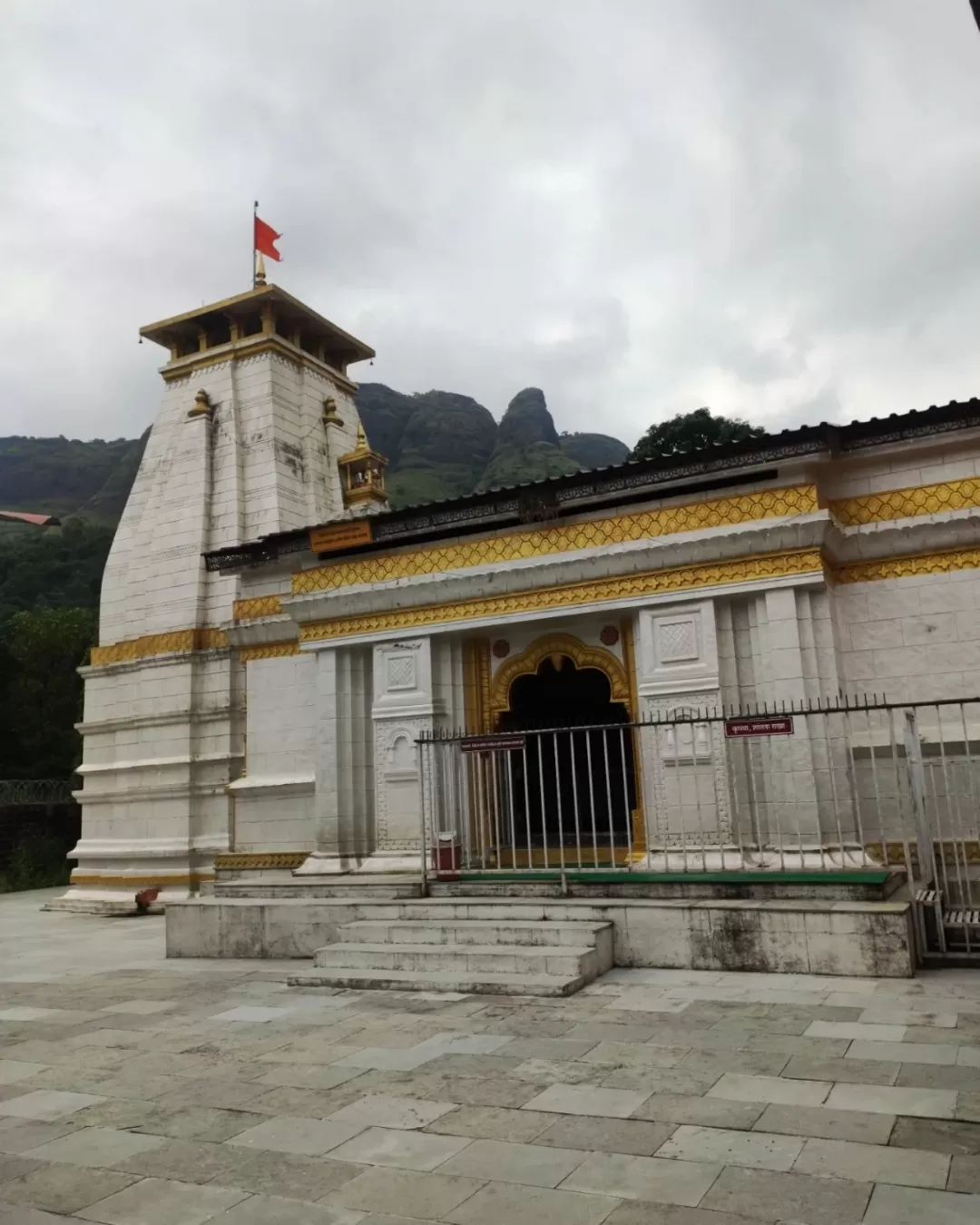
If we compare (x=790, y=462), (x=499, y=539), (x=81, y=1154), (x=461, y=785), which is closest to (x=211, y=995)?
(x=81, y=1154)

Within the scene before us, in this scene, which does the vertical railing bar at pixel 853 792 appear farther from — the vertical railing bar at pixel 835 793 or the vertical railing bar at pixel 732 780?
the vertical railing bar at pixel 732 780

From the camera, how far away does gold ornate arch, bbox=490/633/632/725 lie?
→ 1157cm

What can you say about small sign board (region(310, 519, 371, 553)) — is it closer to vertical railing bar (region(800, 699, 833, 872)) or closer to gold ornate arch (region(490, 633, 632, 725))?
gold ornate arch (region(490, 633, 632, 725))

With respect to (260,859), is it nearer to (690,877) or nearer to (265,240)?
(690,877)

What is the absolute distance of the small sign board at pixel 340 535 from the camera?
41.5ft

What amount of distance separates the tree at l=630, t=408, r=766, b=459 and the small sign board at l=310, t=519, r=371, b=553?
18980 mm

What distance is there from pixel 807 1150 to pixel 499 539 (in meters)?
8.62

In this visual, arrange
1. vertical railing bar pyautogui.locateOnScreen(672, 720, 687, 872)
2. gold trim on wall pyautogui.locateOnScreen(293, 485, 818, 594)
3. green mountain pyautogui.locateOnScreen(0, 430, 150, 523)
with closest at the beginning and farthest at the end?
vertical railing bar pyautogui.locateOnScreen(672, 720, 687, 872)
gold trim on wall pyautogui.locateOnScreen(293, 485, 818, 594)
green mountain pyautogui.locateOnScreen(0, 430, 150, 523)

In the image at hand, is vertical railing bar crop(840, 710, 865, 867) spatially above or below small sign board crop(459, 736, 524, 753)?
below

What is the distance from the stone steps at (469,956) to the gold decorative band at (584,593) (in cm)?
396

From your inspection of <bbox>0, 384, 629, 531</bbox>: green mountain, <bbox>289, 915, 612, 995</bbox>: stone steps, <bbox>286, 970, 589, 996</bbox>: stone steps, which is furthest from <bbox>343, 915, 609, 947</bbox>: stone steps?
<bbox>0, 384, 629, 531</bbox>: green mountain

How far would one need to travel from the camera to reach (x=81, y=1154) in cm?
433

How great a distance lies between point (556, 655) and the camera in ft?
39.5

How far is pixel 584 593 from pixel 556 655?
1.16 metres
